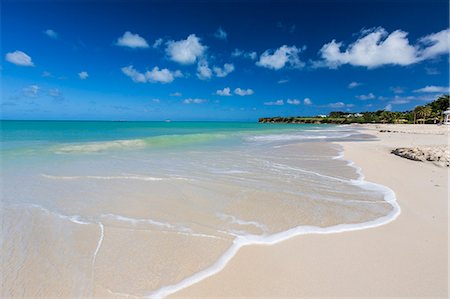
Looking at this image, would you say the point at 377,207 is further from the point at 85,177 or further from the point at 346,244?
the point at 85,177

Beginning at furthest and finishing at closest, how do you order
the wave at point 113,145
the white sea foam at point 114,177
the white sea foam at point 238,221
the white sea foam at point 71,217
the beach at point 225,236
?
the wave at point 113,145
the white sea foam at point 114,177
the white sea foam at point 71,217
the white sea foam at point 238,221
the beach at point 225,236

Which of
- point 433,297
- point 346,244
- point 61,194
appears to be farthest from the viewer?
point 61,194

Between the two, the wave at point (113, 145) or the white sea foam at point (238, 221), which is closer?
the white sea foam at point (238, 221)

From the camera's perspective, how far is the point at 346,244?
3.18 metres

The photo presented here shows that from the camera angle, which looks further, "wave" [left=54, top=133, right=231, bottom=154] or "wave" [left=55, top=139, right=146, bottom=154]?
Answer: "wave" [left=54, top=133, right=231, bottom=154]

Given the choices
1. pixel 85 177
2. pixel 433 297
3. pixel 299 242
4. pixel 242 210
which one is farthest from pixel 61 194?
pixel 433 297

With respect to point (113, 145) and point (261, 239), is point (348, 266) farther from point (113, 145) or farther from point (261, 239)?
point (113, 145)

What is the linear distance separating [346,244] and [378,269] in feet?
1.76

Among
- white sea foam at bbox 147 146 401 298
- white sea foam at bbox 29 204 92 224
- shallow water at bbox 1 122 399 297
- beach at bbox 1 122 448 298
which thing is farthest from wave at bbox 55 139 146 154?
white sea foam at bbox 147 146 401 298

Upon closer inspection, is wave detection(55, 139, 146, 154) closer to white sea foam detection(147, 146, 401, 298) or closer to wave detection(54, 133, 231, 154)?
wave detection(54, 133, 231, 154)

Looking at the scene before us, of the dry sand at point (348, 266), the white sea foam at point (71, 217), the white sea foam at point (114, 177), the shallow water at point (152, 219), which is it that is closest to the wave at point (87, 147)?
the shallow water at point (152, 219)

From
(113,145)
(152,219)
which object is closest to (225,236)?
(152,219)

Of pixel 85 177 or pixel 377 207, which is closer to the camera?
pixel 377 207

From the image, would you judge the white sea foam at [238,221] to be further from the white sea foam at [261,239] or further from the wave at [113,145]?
the wave at [113,145]
